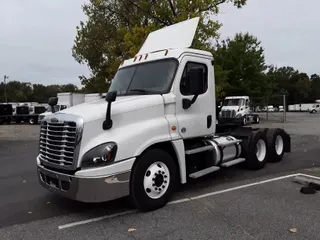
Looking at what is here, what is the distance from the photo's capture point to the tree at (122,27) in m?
18.9

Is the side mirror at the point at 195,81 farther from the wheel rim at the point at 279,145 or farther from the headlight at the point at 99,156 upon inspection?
the wheel rim at the point at 279,145

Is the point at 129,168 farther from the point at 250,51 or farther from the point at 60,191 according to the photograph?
the point at 250,51

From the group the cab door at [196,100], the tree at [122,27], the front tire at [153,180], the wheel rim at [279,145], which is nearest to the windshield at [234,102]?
the tree at [122,27]

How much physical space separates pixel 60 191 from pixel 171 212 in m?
1.76

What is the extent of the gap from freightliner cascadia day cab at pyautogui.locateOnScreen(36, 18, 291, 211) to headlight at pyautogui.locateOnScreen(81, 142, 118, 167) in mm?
14

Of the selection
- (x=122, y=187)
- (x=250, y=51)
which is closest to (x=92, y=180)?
(x=122, y=187)

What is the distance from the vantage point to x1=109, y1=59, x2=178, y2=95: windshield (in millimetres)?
5957

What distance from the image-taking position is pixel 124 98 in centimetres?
575

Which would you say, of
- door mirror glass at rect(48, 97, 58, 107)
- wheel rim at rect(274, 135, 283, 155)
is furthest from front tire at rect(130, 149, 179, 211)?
wheel rim at rect(274, 135, 283, 155)

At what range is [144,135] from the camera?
5.27 meters

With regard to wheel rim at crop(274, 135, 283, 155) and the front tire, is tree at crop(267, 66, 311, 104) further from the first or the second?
the front tire

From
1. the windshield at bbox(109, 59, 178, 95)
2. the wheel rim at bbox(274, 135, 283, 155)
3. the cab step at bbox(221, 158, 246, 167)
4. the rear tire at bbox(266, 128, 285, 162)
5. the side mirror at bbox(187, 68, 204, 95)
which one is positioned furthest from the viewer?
the wheel rim at bbox(274, 135, 283, 155)

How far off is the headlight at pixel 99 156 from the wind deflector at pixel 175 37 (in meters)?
2.92

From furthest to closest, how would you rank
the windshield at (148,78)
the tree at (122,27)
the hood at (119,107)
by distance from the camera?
1. the tree at (122,27)
2. the windshield at (148,78)
3. the hood at (119,107)
